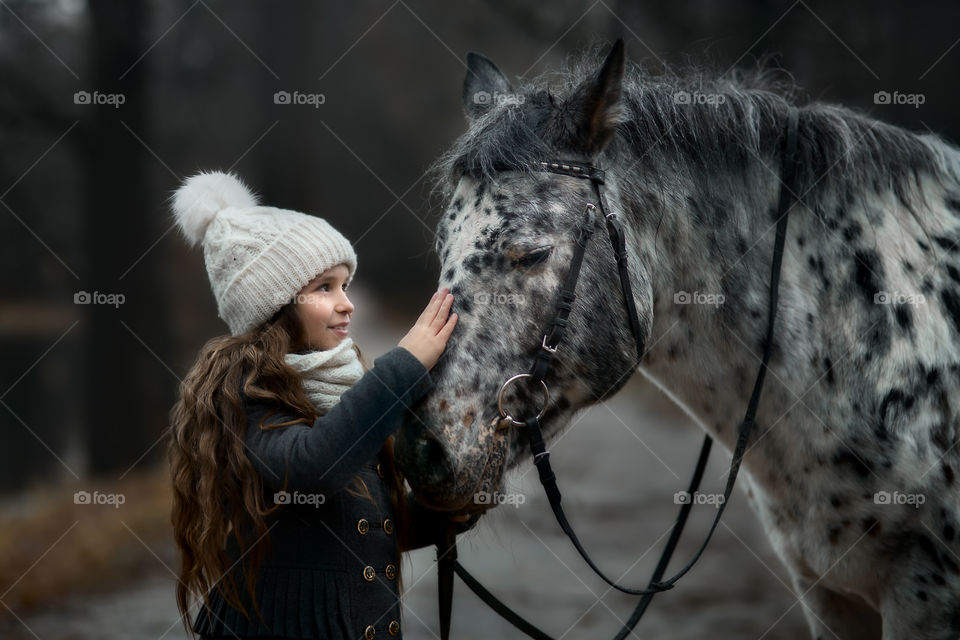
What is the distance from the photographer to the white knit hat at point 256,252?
6.29ft

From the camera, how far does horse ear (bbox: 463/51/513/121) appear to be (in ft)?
7.63

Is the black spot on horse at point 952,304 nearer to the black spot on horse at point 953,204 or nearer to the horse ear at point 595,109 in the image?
the black spot on horse at point 953,204

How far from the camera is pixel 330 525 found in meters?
1.92

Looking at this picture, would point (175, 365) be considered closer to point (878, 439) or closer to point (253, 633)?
point (253, 633)

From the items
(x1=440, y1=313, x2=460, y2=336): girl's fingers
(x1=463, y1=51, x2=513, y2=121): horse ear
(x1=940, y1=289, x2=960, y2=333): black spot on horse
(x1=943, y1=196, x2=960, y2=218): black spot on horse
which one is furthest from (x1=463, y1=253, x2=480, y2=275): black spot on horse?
(x1=943, y1=196, x2=960, y2=218): black spot on horse

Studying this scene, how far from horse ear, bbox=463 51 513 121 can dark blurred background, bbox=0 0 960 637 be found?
206 cm

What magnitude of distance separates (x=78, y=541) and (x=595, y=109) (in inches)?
204

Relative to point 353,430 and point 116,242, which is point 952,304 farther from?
point 116,242

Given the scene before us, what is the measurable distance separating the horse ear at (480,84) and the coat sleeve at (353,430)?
36.2 inches

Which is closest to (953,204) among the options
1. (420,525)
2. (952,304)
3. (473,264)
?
(952,304)

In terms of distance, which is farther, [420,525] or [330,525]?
[420,525]

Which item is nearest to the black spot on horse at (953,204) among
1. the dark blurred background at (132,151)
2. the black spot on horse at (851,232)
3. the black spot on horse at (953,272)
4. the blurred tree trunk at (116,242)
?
the black spot on horse at (953,272)

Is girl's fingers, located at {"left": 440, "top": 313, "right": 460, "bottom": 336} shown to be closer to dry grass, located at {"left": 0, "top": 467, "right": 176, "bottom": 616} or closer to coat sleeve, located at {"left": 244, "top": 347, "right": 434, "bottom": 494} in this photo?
coat sleeve, located at {"left": 244, "top": 347, "right": 434, "bottom": 494}

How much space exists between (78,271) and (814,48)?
22.3 feet
